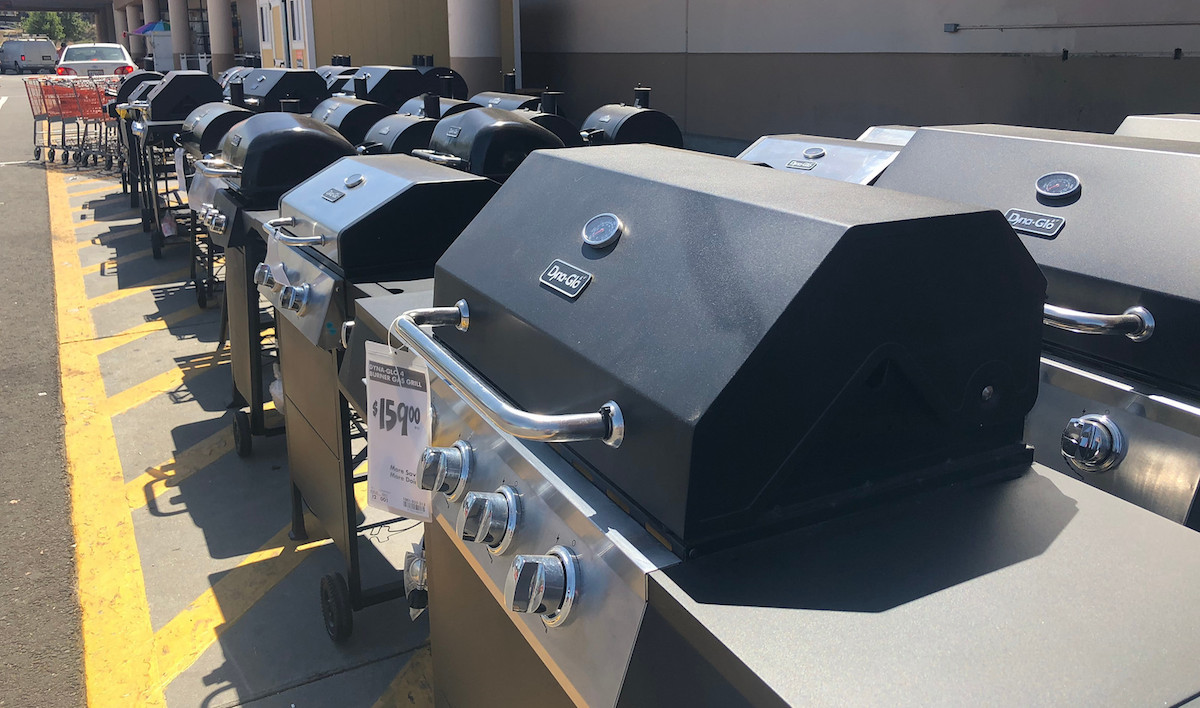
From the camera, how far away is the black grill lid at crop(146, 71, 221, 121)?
7.28 m

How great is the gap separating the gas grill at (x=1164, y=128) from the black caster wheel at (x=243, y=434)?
3.52 metres

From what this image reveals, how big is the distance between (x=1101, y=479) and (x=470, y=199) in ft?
5.55

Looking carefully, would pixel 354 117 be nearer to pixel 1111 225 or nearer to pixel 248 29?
pixel 1111 225

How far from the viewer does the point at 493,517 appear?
3.83 feet

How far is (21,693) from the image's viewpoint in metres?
2.56

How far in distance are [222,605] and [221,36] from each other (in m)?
19.7

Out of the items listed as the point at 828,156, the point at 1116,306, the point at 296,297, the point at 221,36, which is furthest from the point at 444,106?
the point at 221,36

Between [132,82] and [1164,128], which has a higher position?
[132,82]

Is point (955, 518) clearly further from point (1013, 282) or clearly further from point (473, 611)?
point (473, 611)

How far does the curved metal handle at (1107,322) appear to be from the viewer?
1.43m

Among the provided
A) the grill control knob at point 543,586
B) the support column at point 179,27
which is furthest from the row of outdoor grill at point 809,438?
the support column at point 179,27

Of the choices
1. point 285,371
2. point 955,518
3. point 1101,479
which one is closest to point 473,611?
point 955,518

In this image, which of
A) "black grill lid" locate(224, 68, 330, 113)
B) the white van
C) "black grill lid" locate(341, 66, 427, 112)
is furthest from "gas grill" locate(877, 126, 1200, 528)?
the white van

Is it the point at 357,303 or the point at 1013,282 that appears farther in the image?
the point at 357,303
